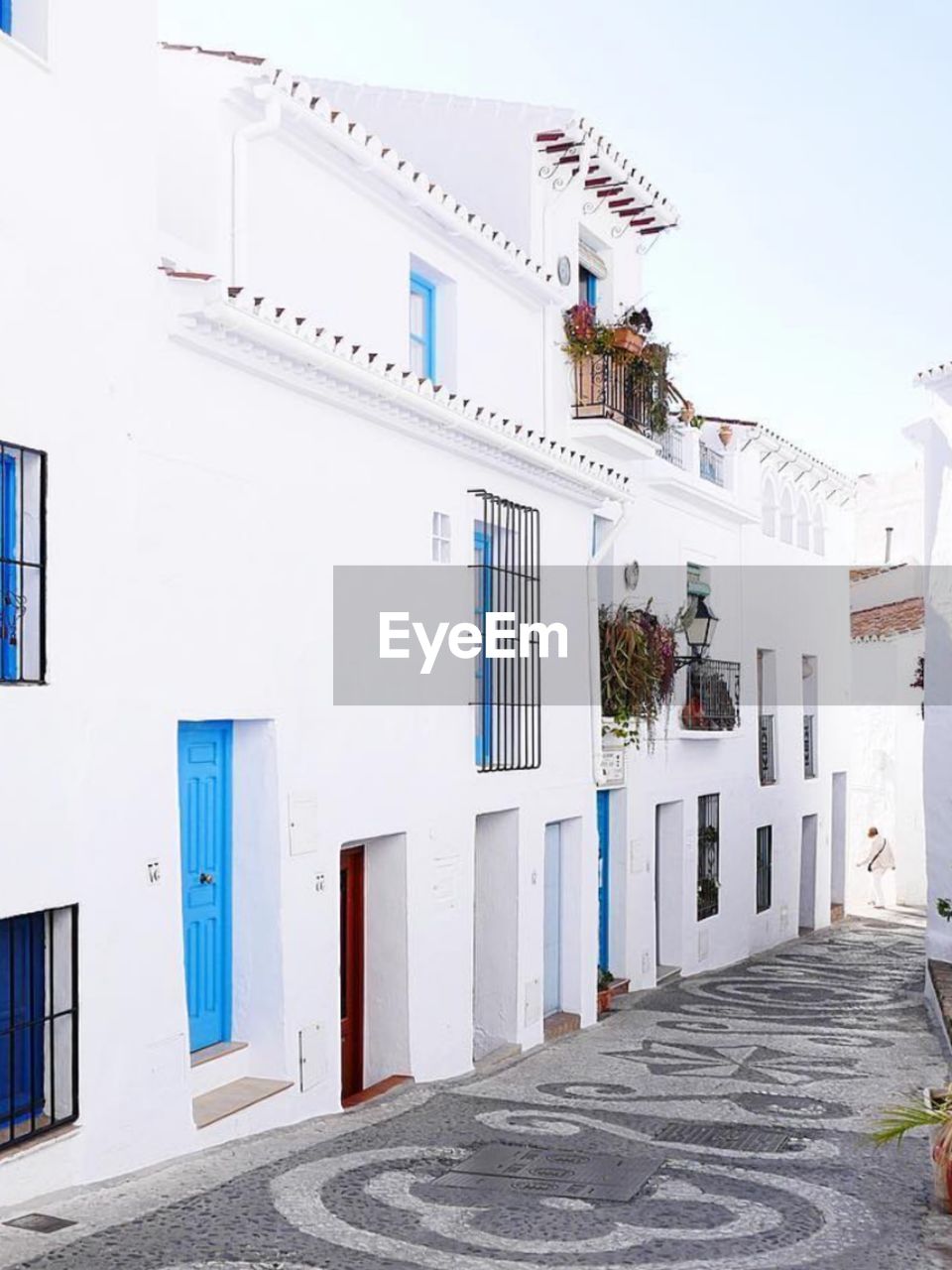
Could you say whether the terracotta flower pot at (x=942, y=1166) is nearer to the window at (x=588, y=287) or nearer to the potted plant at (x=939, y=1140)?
the potted plant at (x=939, y=1140)

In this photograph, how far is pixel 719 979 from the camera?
1838cm

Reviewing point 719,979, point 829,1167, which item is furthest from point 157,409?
point 719,979

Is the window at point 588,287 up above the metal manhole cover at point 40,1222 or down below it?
above

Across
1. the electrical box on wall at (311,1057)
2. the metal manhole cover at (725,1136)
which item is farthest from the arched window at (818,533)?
the electrical box on wall at (311,1057)

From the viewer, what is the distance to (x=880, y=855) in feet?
90.8

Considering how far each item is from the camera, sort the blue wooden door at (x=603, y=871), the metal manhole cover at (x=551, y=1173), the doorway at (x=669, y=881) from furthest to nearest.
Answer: the doorway at (x=669, y=881) → the blue wooden door at (x=603, y=871) → the metal manhole cover at (x=551, y=1173)

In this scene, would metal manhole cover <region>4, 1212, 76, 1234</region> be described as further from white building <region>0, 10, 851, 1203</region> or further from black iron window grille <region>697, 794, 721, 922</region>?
black iron window grille <region>697, 794, 721, 922</region>

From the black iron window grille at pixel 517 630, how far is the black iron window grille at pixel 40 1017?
5.47m

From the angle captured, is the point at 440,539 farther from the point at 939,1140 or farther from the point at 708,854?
the point at 708,854

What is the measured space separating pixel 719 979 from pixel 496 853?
6.19 m

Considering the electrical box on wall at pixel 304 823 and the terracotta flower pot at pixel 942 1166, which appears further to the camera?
the electrical box on wall at pixel 304 823

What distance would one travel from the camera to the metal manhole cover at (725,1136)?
9.14 meters

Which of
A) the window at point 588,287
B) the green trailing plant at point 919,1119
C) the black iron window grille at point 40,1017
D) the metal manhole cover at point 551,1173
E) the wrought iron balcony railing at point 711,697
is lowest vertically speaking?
the metal manhole cover at point 551,1173

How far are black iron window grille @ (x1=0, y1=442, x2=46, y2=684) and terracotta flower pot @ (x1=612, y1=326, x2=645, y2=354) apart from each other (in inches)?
362
